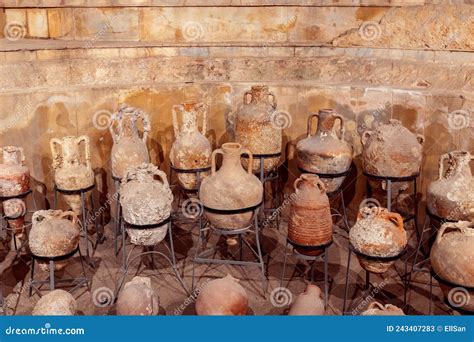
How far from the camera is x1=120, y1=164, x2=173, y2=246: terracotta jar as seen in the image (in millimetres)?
5168

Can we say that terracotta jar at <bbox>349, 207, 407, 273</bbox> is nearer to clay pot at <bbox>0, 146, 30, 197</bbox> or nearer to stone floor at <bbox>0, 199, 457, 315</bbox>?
stone floor at <bbox>0, 199, 457, 315</bbox>

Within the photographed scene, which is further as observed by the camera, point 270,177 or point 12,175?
point 270,177

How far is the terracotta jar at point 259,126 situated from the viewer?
6.47 metres

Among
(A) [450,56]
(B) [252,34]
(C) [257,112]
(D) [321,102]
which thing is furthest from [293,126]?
(A) [450,56]

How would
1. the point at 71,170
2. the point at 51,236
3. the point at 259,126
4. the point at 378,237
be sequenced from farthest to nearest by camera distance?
the point at 259,126, the point at 71,170, the point at 51,236, the point at 378,237

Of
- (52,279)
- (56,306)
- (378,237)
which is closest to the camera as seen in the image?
(56,306)

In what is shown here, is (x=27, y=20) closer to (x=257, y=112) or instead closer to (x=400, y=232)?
(x=257, y=112)

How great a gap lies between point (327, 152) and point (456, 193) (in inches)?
60.3

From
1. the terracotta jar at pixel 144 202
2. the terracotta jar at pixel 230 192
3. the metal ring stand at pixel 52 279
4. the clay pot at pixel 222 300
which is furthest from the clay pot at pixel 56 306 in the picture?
the terracotta jar at pixel 230 192

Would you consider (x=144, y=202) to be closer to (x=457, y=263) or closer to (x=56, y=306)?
(x=56, y=306)

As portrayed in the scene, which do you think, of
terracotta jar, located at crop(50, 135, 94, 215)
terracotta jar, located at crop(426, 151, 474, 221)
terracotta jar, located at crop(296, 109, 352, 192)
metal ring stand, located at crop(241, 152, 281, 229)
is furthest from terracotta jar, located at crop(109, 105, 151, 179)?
terracotta jar, located at crop(426, 151, 474, 221)

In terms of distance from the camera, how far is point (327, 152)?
20.3 feet

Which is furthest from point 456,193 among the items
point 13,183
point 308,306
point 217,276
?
point 13,183

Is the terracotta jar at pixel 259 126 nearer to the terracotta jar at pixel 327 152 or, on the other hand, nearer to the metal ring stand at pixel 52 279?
the terracotta jar at pixel 327 152
